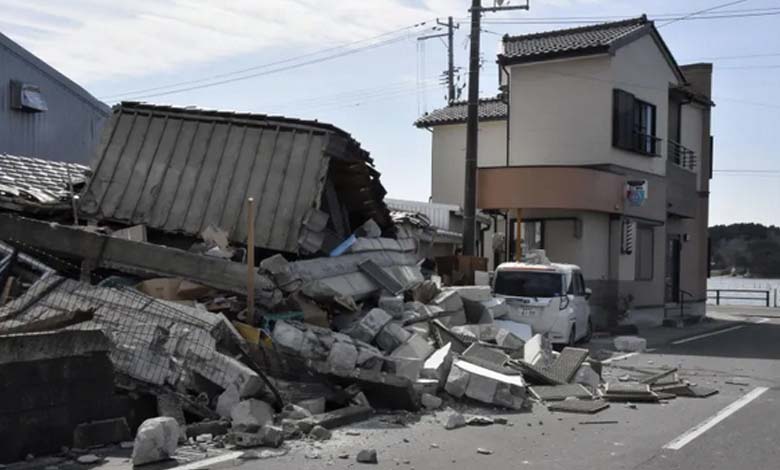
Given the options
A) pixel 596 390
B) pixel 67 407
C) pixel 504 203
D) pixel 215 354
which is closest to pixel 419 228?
pixel 504 203

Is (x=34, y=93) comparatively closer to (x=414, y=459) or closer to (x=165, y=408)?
(x=165, y=408)

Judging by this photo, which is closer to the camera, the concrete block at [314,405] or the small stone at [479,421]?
the concrete block at [314,405]

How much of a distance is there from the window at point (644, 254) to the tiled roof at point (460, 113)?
6.81 meters

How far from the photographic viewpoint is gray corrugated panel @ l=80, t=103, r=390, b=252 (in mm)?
14586

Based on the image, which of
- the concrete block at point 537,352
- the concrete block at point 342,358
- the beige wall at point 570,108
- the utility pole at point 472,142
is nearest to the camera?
the concrete block at point 342,358

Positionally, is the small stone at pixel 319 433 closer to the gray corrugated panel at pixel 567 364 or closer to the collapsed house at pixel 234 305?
the collapsed house at pixel 234 305

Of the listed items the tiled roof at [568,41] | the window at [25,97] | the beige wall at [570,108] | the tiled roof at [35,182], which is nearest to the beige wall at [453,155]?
the tiled roof at [568,41]

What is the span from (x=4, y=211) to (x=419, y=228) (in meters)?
10.7

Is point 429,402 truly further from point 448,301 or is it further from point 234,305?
point 448,301

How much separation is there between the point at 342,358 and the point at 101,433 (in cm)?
357

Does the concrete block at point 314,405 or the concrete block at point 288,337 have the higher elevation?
the concrete block at point 288,337

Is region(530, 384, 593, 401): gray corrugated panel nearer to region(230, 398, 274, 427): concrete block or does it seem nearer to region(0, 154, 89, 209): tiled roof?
region(230, 398, 274, 427): concrete block

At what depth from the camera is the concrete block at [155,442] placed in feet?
24.8

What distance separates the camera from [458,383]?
1165 centimetres
